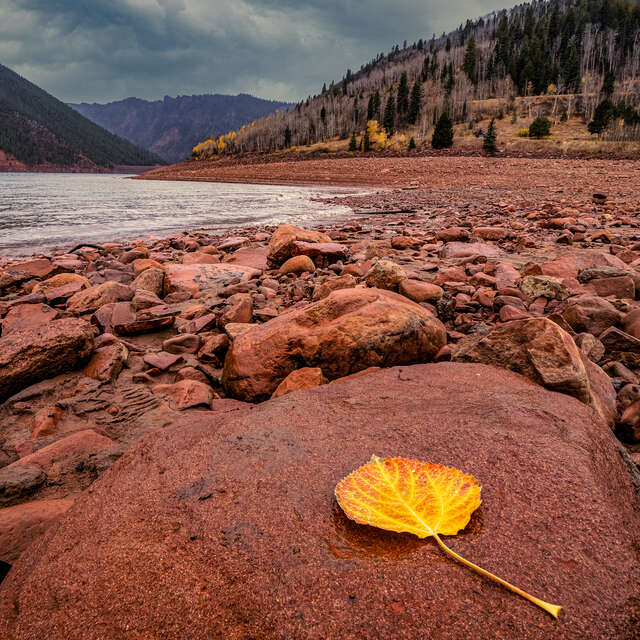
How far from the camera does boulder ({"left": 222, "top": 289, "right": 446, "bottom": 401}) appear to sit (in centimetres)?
202

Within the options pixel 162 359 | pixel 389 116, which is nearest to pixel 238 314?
pixel 162 359

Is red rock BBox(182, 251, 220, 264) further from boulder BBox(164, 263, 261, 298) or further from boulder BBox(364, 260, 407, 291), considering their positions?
boulder BBox(364, 260, 407, 291)

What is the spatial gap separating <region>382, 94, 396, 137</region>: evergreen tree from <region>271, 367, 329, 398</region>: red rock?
61377mm

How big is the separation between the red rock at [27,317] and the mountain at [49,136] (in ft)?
444

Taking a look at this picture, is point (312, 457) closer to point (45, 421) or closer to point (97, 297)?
point (45, 421)

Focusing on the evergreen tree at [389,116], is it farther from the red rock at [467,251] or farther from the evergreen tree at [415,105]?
the red rock at [467,251]

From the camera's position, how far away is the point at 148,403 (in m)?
2.03

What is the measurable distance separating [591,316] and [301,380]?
1.82 meters

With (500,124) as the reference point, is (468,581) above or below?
below

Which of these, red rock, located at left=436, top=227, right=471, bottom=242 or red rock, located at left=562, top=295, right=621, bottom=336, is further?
red rock, located at left=436, top=227, right=471, bottom=242

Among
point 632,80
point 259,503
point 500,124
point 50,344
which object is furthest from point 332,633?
point 632,80

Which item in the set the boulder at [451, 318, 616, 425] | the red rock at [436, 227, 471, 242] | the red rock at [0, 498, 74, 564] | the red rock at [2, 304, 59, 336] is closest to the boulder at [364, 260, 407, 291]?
the boulder at [451, 318, 616, 425]

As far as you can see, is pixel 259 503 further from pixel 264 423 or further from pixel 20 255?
pixel 20 255

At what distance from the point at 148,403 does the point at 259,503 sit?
1.37 meters
